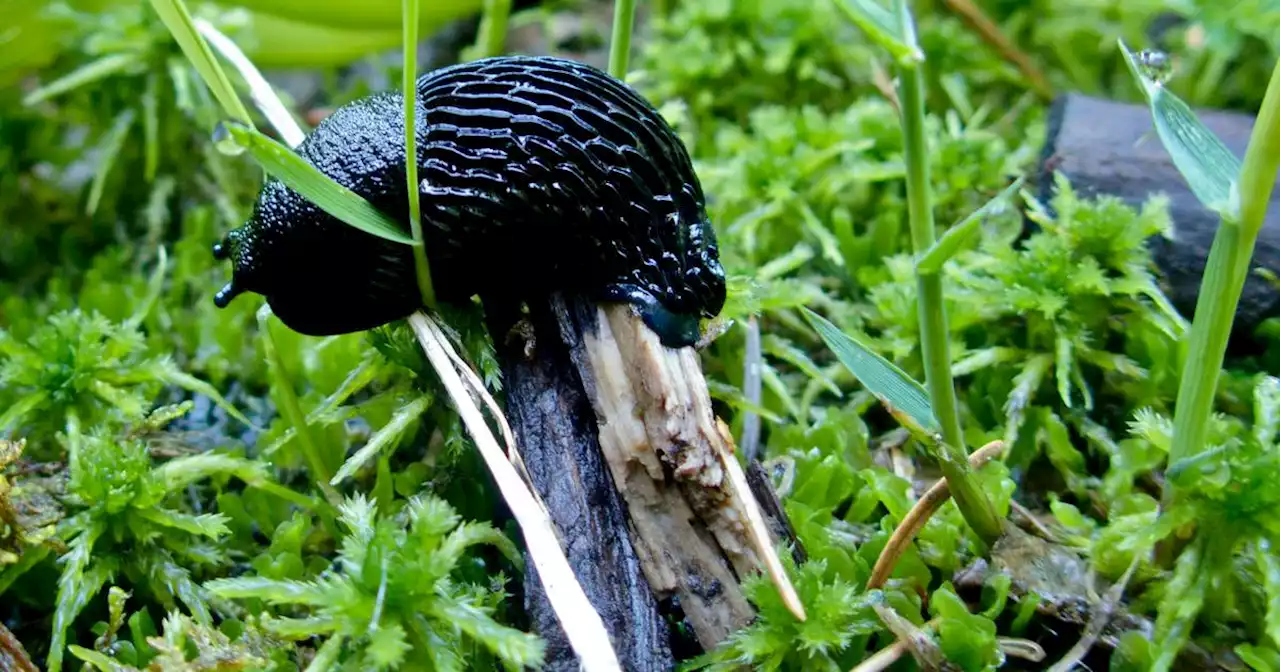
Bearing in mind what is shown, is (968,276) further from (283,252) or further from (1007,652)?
(283,252)

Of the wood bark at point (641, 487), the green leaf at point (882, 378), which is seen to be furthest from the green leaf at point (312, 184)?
the green leaf at point (882, 378)

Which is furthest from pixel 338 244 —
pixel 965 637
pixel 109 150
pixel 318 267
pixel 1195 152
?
pixel 109 150

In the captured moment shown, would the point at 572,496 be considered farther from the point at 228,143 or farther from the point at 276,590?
the point at 228,143

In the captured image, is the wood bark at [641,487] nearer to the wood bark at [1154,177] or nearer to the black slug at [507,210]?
the black slug at [507,210]

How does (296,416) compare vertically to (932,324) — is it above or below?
above

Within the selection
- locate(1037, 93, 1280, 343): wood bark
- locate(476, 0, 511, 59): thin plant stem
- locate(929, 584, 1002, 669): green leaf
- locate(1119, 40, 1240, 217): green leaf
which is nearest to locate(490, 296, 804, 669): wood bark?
locate(929, 584, 1002, 669): green leaf

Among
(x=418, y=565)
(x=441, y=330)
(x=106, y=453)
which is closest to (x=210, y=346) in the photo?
(x=106, y=453)

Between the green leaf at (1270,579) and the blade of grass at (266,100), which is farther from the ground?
the blade of grass at (266,100)
